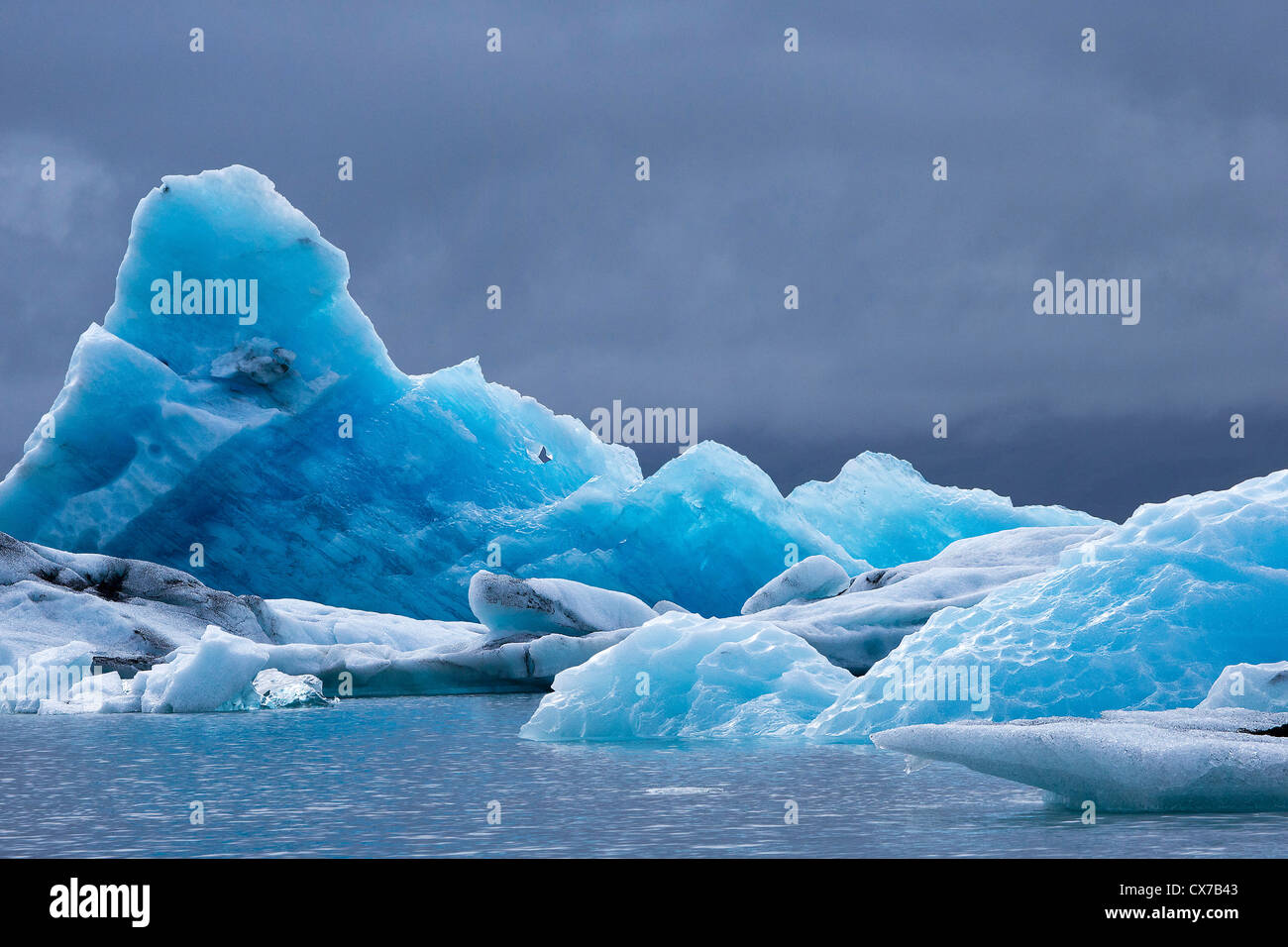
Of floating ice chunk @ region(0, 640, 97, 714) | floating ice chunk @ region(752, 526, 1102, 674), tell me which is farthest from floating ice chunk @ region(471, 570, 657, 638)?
floating ice chunk @ region(0, 640, 97, 714)

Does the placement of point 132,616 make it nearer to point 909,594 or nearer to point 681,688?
point 681,688

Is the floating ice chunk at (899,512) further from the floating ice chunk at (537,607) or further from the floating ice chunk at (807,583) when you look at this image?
the floating ice chunk at (537,607)

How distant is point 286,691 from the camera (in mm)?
16938

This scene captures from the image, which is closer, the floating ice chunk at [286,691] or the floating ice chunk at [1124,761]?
the floating ice chunk at [1124,761]

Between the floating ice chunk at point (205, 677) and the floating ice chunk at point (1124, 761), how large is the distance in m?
10.7

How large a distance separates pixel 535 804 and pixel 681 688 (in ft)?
15.9

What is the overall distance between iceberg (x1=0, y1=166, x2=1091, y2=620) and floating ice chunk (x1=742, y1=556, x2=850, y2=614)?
538 cm

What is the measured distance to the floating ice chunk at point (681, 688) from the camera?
11.8 m

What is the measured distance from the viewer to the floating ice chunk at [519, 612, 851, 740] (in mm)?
11773

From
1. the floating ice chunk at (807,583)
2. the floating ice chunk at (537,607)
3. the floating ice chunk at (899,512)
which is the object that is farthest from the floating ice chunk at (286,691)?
the floating ice chunk at (899,512)

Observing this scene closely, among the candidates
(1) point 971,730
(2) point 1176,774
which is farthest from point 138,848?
(2) point 1176,774
